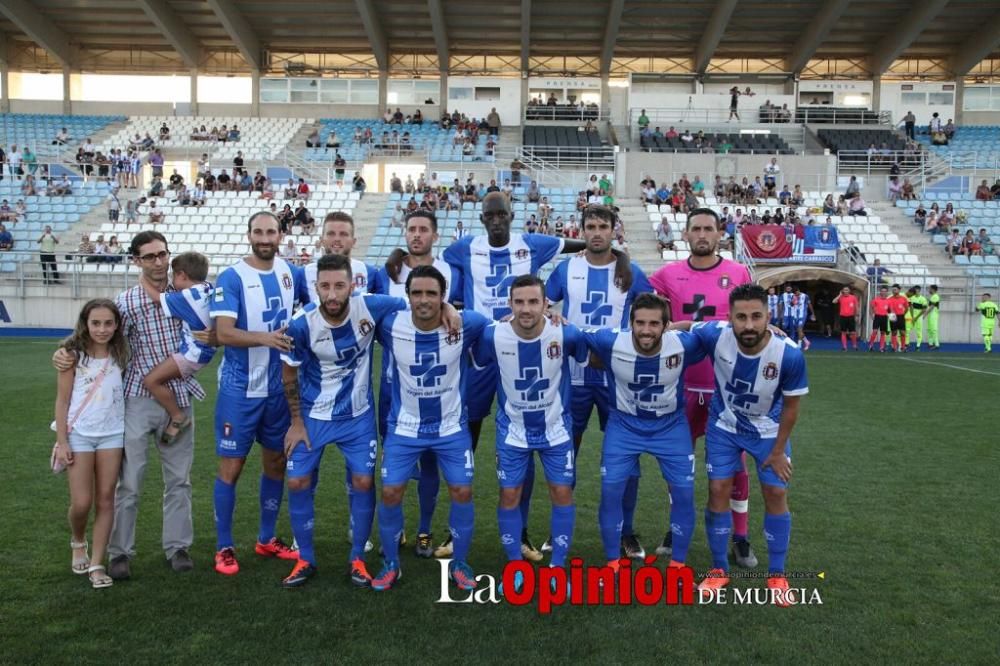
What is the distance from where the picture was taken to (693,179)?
29.7 meters

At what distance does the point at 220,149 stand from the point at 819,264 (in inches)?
872

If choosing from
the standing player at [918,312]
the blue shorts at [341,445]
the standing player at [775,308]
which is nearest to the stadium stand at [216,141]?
the standing player at [775,308]

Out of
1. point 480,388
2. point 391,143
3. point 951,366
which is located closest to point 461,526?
point 480,388

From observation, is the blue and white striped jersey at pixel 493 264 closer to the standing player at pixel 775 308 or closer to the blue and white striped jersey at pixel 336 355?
the blue and white striped jersey at pixel 336 355

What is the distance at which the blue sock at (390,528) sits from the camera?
480 cm


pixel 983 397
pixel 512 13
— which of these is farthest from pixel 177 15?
pixel 983 397

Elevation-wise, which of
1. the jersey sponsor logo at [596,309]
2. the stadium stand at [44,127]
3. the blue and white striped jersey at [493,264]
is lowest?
the jersey sponsor logo at [596,309]

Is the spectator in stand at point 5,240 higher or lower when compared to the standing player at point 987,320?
higher

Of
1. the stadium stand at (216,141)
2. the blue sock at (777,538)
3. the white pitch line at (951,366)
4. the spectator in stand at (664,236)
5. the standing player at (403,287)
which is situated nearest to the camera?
the blue sock at (777,538)

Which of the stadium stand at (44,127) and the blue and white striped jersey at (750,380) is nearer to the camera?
the blue and white striped jersey at (750,380)

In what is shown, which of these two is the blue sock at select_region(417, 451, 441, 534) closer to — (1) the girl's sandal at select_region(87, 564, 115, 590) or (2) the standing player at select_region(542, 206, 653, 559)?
(2) the standing player at select_region(542, 206, 653, 559)

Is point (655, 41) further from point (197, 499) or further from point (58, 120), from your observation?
point (197, 499)

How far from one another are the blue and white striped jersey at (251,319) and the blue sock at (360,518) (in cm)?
81

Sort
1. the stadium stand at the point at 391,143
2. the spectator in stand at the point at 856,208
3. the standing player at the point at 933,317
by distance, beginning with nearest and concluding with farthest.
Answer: the standing player at the point at 933,317
the spectator in stand at the point at 856,208
the stadium stand at the point at 391,143
